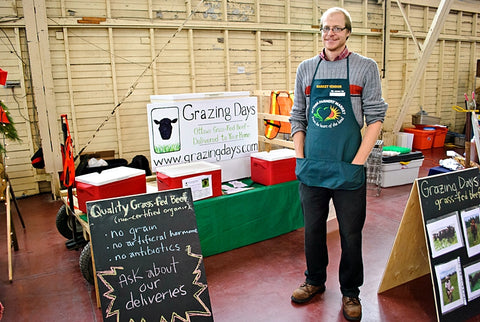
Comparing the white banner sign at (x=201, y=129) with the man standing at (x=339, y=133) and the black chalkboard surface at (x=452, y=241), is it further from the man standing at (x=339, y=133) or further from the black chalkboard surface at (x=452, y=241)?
the black chalkboard surface at (x=452, y=241)

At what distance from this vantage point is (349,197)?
2334mm

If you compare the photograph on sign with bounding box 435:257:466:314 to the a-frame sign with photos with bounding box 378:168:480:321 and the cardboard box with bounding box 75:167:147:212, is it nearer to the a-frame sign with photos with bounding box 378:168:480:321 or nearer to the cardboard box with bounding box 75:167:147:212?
the a-frame sign with photos with bounding box 378:168:480:321

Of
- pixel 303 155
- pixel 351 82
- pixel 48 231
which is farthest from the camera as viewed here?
pixel 48 231

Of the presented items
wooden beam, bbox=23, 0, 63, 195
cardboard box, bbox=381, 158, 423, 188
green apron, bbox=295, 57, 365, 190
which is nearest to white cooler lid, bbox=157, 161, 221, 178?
green apron, bbox=295, 57, 365, 190

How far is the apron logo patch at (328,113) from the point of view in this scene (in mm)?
2279

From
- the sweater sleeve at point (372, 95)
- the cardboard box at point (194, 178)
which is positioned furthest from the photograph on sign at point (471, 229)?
the cardboard box at point (194, 178)

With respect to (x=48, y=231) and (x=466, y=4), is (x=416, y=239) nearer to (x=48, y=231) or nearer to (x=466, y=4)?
(x=48, y=231)

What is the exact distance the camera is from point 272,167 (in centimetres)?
368

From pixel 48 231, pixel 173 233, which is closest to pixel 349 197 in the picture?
pixel 173 233

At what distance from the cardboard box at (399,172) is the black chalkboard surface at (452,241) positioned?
320 cm

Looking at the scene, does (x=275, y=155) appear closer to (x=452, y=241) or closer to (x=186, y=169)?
(x=186, y=169)

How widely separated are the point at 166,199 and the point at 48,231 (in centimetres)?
299

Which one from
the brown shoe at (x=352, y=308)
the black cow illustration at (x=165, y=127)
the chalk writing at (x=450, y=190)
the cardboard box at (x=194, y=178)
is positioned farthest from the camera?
the black cow illustration at (x=165, y=127)

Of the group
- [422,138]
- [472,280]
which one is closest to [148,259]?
[472,280]
